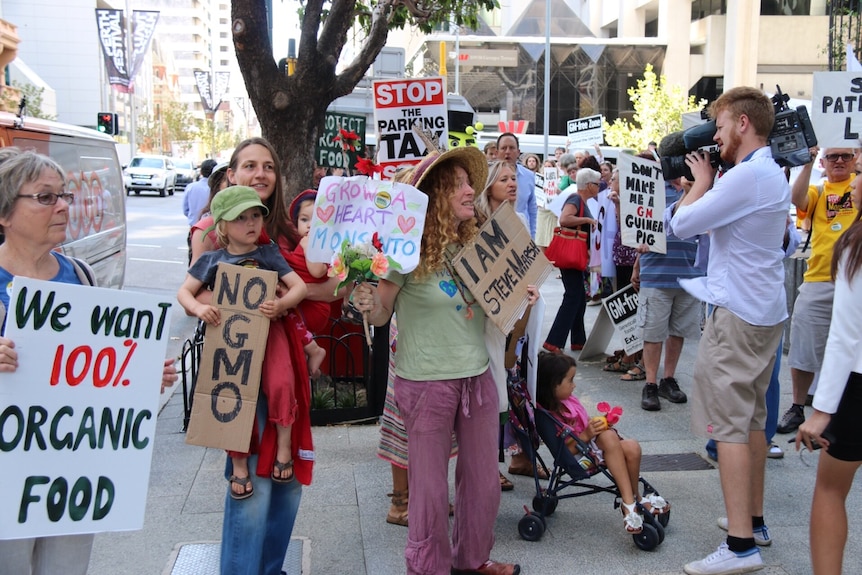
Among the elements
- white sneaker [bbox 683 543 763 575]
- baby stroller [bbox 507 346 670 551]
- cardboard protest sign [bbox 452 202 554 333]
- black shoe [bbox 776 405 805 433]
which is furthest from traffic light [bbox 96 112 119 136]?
white sneaker [bbox 683 543 763 575]

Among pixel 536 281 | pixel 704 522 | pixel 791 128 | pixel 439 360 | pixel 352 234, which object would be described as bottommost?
pixel 704 522

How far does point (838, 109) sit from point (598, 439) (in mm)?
3289

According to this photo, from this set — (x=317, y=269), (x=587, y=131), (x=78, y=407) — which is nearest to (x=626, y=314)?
(x=317, y=269)

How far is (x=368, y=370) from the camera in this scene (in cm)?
606

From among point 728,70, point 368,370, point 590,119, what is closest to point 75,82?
point 728,70

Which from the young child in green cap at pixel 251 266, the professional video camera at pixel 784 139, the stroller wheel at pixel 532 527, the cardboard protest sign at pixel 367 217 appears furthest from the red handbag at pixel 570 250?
the young child in green cap at pixel 251 266

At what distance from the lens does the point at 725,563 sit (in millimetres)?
3775

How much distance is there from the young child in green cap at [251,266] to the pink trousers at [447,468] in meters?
0.53

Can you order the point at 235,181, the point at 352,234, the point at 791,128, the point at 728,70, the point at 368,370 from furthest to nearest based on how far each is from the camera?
1. the point at 728,70
2. the point at 368,370
3. the point at 791,128
4. the point at 235,181
5. the point at 352,234

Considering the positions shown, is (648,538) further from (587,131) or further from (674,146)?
(587,131)

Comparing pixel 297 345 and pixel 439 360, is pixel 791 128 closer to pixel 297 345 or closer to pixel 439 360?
pixel 439 360

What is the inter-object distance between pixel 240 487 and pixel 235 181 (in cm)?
133

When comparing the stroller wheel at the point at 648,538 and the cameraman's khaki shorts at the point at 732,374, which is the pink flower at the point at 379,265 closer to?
the cameraman's khaki shorts at the point at 732,374

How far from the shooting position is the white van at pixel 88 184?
7934 millimetres
